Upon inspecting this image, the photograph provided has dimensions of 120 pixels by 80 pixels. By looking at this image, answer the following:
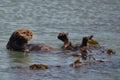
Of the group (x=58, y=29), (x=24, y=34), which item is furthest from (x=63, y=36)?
(x=58, y=29)

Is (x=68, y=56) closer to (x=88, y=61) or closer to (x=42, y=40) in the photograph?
(x=88, y=61)

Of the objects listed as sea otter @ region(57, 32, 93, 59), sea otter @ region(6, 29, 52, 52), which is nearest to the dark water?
sea otter @ region(6, 29, 52, 52)

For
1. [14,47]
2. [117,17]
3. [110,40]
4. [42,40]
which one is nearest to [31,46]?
[14,47]

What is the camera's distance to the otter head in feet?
42.4

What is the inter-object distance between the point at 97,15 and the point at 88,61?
28.7ft

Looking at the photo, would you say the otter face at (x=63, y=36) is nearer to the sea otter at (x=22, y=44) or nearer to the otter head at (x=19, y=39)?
the sea otter at (x=22, y=44)

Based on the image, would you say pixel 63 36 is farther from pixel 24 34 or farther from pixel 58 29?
pixel 58 29

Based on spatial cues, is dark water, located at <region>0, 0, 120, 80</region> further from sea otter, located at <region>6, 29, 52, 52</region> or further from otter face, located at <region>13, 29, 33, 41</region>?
otter face, located at <region>13, 29, 33, 41</region>

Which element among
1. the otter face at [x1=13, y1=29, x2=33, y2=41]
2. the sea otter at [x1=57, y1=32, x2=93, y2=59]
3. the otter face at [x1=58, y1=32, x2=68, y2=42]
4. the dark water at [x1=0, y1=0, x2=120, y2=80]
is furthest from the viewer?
the otter face at [x1=58, y1=32, x2=68, y2=42]

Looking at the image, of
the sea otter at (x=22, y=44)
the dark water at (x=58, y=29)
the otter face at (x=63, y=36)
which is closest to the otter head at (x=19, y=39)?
the sea otter at (x=22, y=44)

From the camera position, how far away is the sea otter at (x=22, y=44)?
42.4ft

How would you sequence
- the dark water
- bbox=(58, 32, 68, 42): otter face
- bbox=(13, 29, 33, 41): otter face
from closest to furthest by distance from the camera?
the dark water
bbox=(13, 29, 33, 41): otter face
bbox=(58, 32, 68, 42): otter face

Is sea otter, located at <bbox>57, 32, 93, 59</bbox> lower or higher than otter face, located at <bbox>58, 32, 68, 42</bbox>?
lower

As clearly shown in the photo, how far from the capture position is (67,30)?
16.4 m
